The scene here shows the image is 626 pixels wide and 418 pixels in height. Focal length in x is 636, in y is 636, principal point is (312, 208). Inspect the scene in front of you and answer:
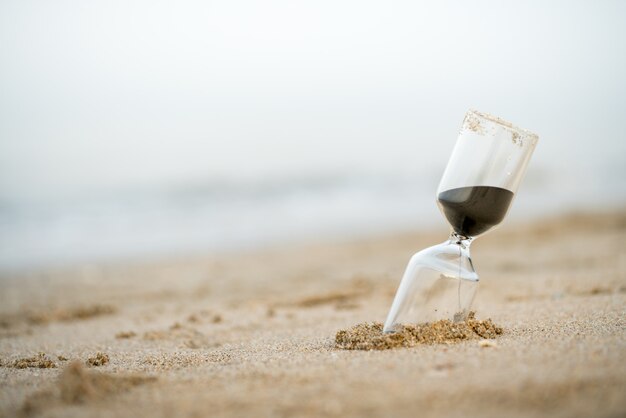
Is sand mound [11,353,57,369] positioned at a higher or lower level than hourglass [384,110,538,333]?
lower

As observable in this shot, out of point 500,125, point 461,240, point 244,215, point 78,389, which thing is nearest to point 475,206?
point 461,240

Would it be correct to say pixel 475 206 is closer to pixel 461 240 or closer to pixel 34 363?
pixel 461 240

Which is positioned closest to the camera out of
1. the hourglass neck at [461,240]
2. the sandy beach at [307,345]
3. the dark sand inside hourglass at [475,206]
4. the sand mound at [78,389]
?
the sandy beach at [307,345]

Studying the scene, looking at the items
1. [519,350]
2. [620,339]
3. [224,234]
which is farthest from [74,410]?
[224,234]

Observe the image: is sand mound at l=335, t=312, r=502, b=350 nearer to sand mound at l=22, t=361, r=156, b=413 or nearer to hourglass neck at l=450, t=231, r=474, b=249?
hourglass neck at l=450, t=231, r=474, b=249

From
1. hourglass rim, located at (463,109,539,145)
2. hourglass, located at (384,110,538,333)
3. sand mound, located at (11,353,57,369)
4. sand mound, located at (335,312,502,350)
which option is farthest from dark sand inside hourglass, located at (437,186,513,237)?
sand mound, located at (11,353,57,369)

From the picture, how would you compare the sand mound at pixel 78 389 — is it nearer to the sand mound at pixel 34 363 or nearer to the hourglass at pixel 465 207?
the sand mound at pixel 34 363

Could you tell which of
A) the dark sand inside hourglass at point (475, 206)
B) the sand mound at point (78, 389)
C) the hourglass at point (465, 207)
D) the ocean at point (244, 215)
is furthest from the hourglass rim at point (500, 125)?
the ocean at point (244, 215)
